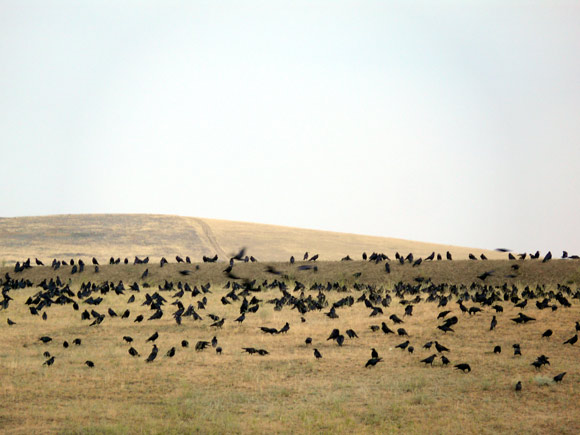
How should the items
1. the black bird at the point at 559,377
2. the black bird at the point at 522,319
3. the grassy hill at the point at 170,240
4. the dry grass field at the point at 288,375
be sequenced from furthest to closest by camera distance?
the grassy hill at the point at 170,240
the black bird at the point at 522,319
the black bird at the point at 559,377
the dry grass field at the point at 288,375

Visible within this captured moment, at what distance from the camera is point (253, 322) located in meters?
31.4

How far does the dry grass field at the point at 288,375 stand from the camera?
17.0 meters

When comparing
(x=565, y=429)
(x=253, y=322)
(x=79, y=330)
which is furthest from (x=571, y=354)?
(x=79, y=330)

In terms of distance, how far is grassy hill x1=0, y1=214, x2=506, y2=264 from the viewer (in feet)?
287

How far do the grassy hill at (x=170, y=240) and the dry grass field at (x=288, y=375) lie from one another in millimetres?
50213

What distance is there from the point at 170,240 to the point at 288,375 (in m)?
76.3

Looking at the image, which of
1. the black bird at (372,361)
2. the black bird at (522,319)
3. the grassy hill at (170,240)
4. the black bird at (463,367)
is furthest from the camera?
the grassy hill at (170,240)

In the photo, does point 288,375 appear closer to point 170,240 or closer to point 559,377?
point 559,377

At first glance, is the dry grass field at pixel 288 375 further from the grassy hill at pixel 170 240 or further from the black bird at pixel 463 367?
the grassy hill at pixel 170 240

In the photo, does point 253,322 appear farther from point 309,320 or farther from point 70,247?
point 70,247

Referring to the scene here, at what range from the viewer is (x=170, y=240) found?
96125mm

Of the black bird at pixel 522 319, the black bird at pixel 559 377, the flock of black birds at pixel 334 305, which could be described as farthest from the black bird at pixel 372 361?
the black bird at pixel 522 319

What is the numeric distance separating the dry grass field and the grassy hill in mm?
50213

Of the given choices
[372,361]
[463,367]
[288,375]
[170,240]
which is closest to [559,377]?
[463,367]
